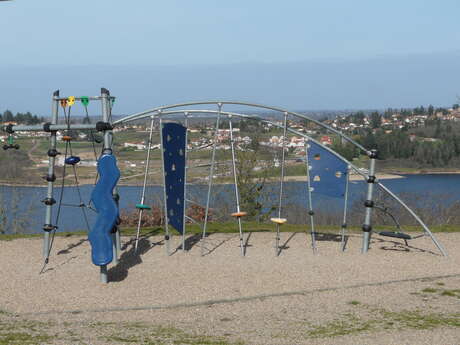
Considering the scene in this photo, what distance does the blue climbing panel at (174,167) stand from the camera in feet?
38.7

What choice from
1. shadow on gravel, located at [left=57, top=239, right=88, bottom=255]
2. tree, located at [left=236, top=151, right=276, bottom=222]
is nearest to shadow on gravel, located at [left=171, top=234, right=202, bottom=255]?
shadow on gravel, located at [left=57, top=239, right=88, bottom=255]

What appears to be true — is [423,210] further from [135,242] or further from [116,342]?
[116,342]

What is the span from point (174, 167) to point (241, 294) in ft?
10.9

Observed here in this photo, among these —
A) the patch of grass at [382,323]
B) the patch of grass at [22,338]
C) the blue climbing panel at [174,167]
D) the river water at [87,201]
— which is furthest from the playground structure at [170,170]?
the river water at [87,201]

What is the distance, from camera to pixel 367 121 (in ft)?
238

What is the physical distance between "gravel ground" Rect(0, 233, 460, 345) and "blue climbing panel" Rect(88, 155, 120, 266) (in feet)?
1.74

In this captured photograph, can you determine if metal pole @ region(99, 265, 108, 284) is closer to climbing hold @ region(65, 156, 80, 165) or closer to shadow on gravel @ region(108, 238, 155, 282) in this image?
shadow on gravel @ region(108, 238, 155, 282)

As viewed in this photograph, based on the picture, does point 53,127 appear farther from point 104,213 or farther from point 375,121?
point 375,121

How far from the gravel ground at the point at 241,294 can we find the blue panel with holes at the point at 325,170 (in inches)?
49.1

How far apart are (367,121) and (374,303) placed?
2573 inches

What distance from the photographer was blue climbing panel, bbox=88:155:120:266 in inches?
398

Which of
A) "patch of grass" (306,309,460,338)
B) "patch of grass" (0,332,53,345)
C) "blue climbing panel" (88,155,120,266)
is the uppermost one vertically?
"blue climbing panel" (88,155,120,266)

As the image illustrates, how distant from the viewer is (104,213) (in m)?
10.2

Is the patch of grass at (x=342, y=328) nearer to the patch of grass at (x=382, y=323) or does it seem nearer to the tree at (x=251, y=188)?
the patch of grass at (x=382, y=323)
